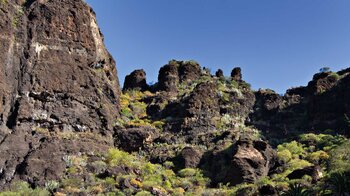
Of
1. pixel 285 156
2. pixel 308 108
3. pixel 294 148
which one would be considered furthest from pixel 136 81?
pixel 285 156

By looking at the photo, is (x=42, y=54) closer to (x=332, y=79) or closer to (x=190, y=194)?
(x=190, y=194)

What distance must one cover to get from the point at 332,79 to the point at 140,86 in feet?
132

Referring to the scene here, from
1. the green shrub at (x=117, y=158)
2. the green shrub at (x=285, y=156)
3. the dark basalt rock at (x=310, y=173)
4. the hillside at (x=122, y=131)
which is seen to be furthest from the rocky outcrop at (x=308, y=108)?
the green shrub at (x=117, y=158)

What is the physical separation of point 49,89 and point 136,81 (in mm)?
41066

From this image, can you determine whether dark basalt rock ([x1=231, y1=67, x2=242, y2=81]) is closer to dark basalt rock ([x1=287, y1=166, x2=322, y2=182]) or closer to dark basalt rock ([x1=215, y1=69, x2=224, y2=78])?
dark basalt rock ([x1=215, y1=69, x2=224, y2=78])

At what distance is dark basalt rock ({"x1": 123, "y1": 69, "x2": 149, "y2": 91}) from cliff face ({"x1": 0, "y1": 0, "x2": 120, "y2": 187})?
25676mm

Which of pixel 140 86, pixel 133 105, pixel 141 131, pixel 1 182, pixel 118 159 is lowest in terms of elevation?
pixel 1 182

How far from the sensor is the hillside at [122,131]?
5044 centimetres

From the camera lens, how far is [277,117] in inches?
3479

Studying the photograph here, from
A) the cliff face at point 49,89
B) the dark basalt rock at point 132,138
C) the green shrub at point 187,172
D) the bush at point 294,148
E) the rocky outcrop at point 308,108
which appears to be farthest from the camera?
the rocky outcrop at point 308,108

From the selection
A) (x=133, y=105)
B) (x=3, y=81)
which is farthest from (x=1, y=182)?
(x=133, y=105)

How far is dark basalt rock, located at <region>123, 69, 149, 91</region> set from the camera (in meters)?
101

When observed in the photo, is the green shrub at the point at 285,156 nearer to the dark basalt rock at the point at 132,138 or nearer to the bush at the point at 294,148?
the bush at the point at 294,148

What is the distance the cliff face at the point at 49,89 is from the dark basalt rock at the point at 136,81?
25.7m
